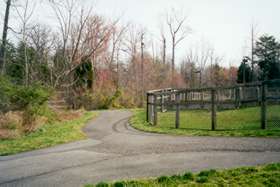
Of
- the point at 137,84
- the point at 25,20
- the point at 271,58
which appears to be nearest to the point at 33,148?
the point at 25,20

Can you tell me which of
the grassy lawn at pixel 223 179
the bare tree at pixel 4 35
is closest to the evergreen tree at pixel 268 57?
Answer: the bare tree at pixel 4 35

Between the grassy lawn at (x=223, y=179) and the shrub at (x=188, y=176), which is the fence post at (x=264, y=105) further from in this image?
the shrub at (x=188, y=176)

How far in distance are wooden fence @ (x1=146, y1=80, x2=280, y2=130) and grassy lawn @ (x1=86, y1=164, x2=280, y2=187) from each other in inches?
208

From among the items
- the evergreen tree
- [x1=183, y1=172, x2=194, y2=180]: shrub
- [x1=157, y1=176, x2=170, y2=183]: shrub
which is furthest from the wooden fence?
the evergreen tree

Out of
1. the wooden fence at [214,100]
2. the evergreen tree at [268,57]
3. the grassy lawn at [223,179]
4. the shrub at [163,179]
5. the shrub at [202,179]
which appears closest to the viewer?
the grassy lawn at [223,179]

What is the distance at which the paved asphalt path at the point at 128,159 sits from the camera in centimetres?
625

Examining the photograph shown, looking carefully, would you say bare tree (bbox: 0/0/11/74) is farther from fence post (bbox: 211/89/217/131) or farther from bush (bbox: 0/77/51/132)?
fence post (bbox: 211/89/217/131)

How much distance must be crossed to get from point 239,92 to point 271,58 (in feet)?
107

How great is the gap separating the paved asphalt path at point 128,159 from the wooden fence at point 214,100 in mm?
2229

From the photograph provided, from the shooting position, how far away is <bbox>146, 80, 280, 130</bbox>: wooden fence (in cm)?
1059

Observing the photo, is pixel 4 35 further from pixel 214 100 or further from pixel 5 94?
pixel 214 100

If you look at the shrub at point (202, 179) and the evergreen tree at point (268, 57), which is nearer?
the shrub at point (202, 179)

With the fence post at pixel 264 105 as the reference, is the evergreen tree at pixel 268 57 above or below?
above

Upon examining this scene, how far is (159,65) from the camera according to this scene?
4609 cm
